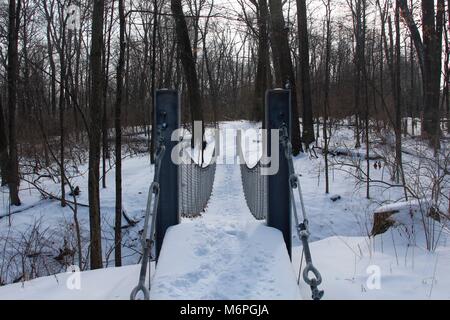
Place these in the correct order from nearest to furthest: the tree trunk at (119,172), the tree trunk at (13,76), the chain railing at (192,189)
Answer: the chain railing at (192,189) → the tree trunk at (119,172) → the tree trunk at (13,76)

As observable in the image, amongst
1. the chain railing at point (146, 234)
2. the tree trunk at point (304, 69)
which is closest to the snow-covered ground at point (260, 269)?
the chain railing at point (146, 234)

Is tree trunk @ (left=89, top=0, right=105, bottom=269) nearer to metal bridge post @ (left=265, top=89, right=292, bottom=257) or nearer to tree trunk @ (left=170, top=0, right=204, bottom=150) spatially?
metal bridge post @ (left=265, top=89, right=292, bottom=257)

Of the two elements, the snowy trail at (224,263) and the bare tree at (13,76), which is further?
the bare tree at (13,76)

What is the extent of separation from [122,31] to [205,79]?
2867 centimetres

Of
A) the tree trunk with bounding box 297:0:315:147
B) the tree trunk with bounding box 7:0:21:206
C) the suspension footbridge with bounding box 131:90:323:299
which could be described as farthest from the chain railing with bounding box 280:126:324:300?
the tree trunk with bounding box 297:0:315:147

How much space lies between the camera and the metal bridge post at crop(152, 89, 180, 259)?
322 centimetres

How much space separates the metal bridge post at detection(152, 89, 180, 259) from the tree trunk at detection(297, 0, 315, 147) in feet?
29.0

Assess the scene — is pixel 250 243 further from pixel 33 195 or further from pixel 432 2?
pixel 432 2

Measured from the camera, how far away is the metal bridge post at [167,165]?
3.22 m

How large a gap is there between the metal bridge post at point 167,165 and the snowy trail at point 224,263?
138 millimetres

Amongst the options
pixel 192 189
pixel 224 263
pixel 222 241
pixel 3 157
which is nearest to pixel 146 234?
pixel 224 263

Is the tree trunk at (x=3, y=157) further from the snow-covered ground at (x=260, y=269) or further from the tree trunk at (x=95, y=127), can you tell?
the snow-covered ground at (x=260, y=269)

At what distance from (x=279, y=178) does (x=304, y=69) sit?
29.4 feet

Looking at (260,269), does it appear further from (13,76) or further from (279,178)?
(13,76)
